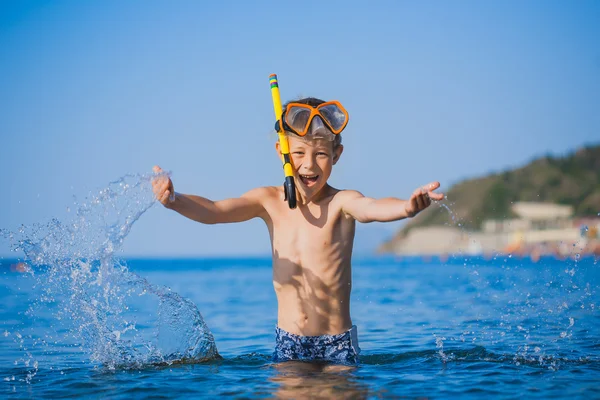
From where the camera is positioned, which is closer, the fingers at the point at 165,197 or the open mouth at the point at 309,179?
the fingers at the point at 165,197

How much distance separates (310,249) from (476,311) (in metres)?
6.01

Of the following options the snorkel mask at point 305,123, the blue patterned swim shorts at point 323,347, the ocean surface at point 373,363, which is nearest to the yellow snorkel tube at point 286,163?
the snorkel mask at point 305,123

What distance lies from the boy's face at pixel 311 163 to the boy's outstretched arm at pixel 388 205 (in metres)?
0.22

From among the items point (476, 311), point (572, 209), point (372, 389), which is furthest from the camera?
point (572, 209)

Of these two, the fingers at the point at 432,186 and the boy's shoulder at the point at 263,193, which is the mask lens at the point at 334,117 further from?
the fingers at the point at 432,186

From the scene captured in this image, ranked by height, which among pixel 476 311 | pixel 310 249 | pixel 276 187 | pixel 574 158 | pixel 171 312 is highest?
pixel 574 158

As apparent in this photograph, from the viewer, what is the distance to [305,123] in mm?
4539

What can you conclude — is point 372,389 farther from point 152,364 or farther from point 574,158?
point 574,158

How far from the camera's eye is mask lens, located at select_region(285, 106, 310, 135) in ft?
14.9

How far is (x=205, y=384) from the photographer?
4.39m

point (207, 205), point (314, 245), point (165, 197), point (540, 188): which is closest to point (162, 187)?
point (165, 197)

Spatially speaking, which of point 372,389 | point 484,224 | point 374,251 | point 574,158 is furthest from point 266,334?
point 374,251

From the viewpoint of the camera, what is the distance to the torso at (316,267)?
456cm

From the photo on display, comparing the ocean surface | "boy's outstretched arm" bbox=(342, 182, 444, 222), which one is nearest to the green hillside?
the ocean surface
